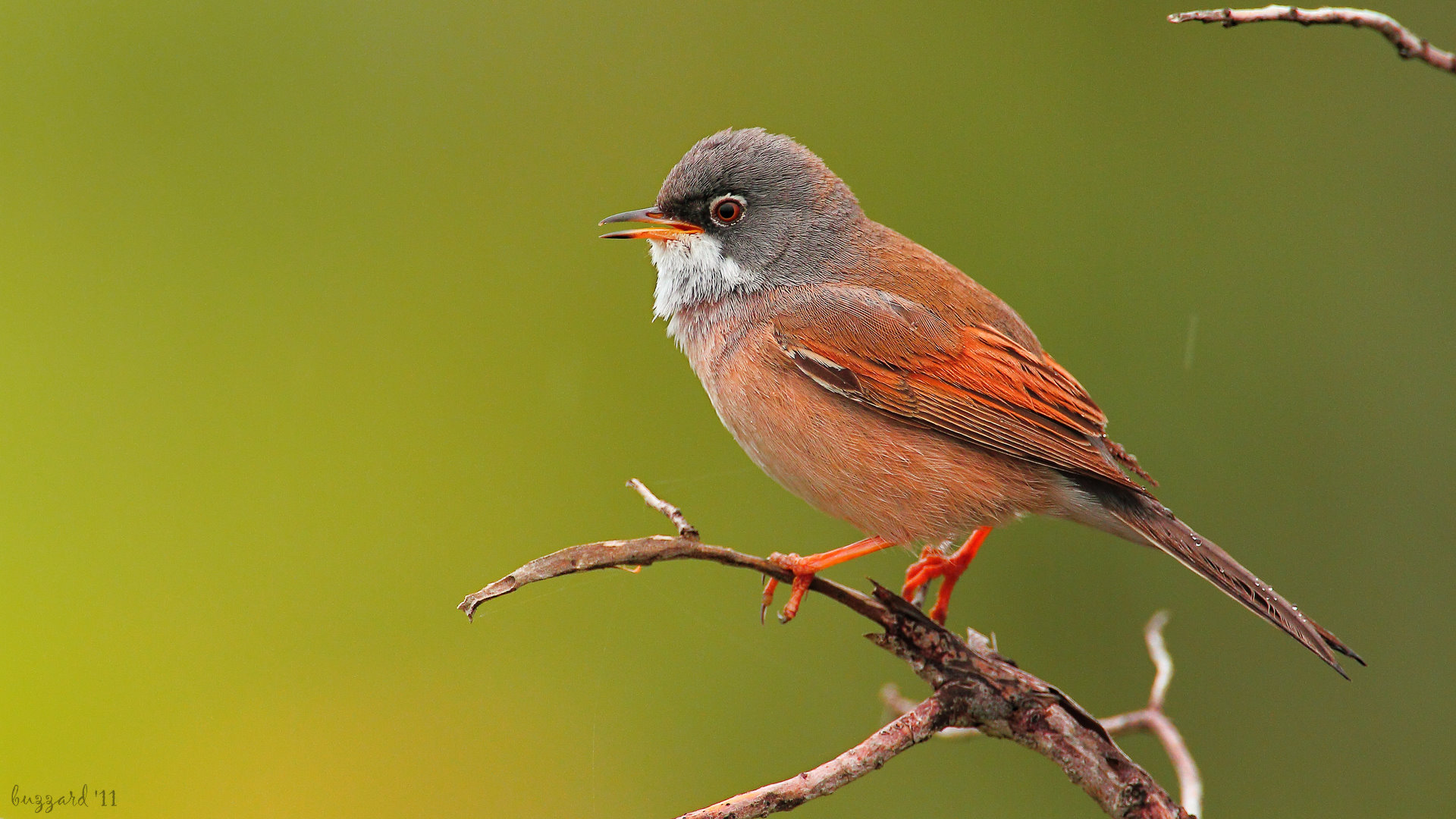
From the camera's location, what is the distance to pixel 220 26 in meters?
6.00

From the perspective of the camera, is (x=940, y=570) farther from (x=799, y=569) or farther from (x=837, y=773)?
(x=837, y=773)

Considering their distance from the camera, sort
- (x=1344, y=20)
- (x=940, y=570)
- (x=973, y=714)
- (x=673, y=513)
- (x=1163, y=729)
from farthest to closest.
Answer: (x=940, y=570) → (x=1163, y=729) → (x=973, y=714) → (x=673, y=513) → (x=1344, y=20)

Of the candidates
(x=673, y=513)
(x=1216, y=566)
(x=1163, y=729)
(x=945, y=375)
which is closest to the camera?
(x=673, y=513)

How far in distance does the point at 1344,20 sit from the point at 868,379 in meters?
1.83

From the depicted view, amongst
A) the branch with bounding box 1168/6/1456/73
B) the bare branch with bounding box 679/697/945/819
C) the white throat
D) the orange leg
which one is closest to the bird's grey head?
the white throat

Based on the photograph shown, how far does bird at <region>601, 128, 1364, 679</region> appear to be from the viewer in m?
3.68

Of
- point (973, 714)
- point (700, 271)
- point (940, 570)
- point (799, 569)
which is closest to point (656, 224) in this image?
point (700, 271)

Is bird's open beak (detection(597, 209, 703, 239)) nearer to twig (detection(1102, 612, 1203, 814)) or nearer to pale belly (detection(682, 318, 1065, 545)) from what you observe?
pale belly (detection(682, 318, 1065, 545))

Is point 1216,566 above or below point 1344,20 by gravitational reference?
below

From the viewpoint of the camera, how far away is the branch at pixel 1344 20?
2225 mm

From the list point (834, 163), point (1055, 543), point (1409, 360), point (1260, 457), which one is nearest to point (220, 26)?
point (834, 163)

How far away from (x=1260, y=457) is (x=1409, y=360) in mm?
957

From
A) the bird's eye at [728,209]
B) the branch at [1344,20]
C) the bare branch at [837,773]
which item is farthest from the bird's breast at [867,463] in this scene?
the branch at [1344,20]

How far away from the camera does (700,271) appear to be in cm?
421
